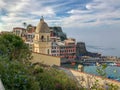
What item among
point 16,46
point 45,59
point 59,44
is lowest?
point 59,44

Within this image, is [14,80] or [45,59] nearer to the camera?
[14,80]

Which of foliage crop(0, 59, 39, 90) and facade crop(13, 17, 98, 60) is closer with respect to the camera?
foliage crop(0, 59, 39, 90)

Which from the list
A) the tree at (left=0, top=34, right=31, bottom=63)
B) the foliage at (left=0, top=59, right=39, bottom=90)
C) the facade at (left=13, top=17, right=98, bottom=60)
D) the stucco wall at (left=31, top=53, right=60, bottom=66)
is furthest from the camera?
the facade at (left=13, top=17, right=98, bottom=60)

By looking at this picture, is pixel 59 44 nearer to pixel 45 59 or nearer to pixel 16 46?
pixel 45 59

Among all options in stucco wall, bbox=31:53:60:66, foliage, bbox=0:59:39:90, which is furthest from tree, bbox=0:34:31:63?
foliage, bbox=0:59:39:90

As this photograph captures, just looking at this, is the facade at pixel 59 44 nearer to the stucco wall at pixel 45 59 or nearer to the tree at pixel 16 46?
the stucco wall at pixel 45 59

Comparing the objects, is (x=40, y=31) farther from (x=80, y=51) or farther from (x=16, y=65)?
(x=80, y=51)

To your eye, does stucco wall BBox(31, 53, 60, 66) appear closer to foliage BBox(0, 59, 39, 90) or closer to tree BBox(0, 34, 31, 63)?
tree BBox(0, 34, 31, 63)

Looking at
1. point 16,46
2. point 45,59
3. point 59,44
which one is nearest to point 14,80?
point 16,46

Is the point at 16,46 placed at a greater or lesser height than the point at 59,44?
greater

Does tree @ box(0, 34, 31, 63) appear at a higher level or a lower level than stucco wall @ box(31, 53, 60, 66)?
higher

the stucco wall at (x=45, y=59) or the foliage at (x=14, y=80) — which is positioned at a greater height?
the foliage at (x=14, y=80)

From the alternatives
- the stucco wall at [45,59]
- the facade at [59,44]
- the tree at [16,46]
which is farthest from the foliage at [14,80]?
the facade at [59,44]

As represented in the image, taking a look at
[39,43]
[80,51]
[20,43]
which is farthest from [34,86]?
[80,51]
